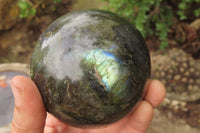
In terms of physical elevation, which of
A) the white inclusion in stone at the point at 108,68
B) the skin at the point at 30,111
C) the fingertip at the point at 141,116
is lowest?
the fingertip at the point at 141,116

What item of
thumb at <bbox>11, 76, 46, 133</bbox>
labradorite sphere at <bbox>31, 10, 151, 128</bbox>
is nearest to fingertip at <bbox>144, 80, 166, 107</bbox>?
labradorite sphere at <bbox>31, 10, 151, 128</bbox>

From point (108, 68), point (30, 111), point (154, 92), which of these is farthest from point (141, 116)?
point (30, 111)

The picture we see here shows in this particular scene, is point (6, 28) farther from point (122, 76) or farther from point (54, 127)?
point (122, 76)

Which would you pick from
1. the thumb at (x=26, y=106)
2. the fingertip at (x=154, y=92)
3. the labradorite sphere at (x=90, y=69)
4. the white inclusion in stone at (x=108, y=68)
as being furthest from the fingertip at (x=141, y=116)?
the thumb at (x=26, y=106)

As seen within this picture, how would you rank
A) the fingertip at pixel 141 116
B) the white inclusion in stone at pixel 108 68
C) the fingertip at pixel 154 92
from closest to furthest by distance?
the white inclusion in stone at pixel 108 68, the fingertip at pixel 141 116, the fingertip at pixel 154 92

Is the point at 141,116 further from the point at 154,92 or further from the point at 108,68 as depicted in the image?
the point at 108,68

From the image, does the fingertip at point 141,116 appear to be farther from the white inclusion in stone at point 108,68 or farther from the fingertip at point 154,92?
the white inclusion in stone at point 108,68

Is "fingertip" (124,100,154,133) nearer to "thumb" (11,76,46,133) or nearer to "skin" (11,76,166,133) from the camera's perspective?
"skin" (11,76,166,133)
